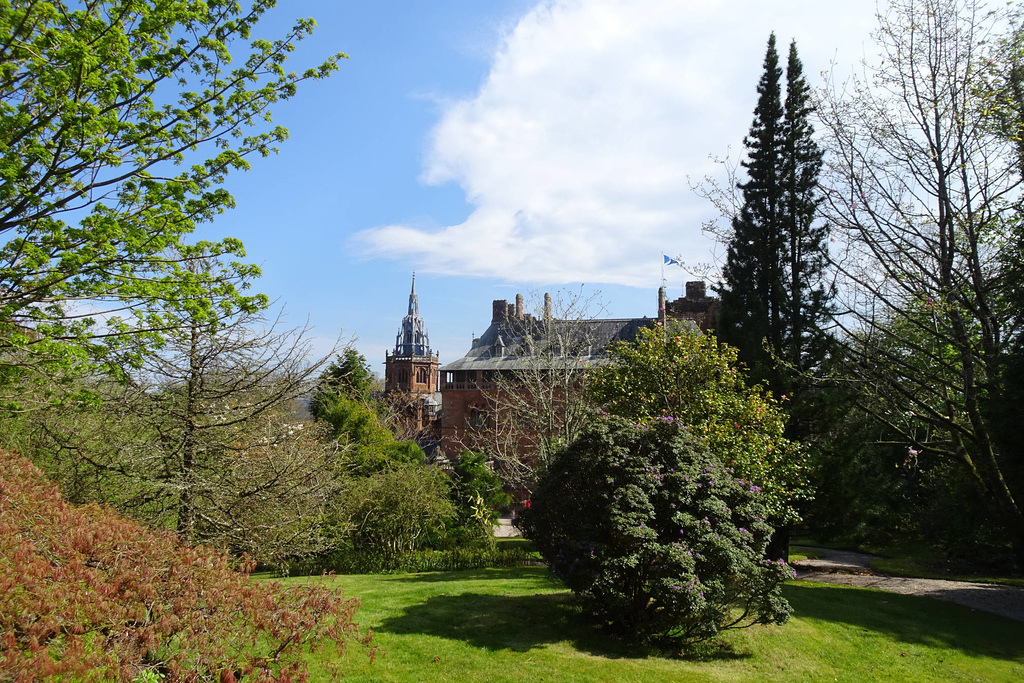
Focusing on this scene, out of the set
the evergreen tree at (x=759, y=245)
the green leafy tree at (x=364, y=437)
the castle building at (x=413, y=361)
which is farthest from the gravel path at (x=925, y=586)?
the castle building at (x=413, y=361)

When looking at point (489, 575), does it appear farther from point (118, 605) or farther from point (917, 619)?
point (118, 605)

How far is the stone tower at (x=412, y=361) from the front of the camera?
74375 mm

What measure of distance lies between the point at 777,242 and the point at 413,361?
193ft

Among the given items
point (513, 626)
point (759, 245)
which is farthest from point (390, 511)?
point (759, 245)

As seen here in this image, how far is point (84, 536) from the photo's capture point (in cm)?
457

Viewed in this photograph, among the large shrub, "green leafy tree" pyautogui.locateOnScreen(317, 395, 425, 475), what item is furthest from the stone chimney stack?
the large shrub

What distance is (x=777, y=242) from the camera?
2078 centimetres

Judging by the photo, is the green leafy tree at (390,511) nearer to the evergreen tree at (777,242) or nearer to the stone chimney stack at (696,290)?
the evergreen tree at (777,242)

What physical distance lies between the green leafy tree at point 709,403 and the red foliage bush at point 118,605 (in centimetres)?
715

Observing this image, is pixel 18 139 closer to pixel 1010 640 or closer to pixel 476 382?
pixel 1010 640

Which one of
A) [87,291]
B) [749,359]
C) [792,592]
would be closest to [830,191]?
[749,359]

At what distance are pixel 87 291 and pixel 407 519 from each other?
9290mm

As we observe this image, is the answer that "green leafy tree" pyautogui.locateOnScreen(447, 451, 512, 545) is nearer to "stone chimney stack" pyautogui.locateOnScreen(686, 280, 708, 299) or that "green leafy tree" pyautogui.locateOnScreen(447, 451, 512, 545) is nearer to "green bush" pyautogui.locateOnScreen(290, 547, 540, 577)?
"green bush" pyautogui.locateOnScreen(290, 547, 540, 577)

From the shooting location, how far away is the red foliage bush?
3.66 metres
